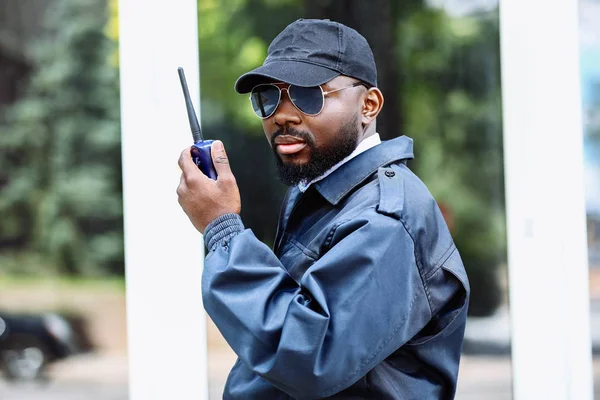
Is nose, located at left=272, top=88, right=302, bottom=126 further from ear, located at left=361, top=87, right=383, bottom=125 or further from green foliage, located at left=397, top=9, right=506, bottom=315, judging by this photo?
green foliage, located at left=397, top=9, right=506, bottom=315

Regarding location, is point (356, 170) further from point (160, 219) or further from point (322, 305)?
point (160, 219)

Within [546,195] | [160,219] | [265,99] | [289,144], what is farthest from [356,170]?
[546,195]

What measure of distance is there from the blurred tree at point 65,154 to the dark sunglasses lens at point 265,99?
5.30ft


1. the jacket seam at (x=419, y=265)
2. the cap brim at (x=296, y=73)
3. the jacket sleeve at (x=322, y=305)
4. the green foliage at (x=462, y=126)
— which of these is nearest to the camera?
the jacket sleeve at (x=322, y=305)

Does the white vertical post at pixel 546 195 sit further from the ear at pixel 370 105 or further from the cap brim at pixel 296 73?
the cap brim at pixel 296 73

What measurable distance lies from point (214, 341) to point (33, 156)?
1.07 metres

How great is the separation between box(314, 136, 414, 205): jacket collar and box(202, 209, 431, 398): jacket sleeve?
0.19 m

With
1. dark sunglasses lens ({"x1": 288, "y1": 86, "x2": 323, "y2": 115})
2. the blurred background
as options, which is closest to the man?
dark sunglasses lens ({"x1": 288, "y1": 86, "x2": 323, "y2": 115})

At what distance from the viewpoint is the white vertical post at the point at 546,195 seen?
3320 millimetres

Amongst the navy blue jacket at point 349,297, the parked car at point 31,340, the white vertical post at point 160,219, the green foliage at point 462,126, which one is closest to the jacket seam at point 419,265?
the navy blue jacket at point 349,297

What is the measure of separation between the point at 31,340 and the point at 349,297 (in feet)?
7.23

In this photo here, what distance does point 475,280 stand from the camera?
3.55 m

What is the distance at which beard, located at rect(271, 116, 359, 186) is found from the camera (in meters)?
1.87

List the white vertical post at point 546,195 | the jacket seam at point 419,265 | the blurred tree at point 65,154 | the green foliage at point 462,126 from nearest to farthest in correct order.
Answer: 1. the jacket seam at point 419,265
2. the white vertical post at point 546,195
3. the blurred tree at point 65,154
4. the green foliage at point 462,126
